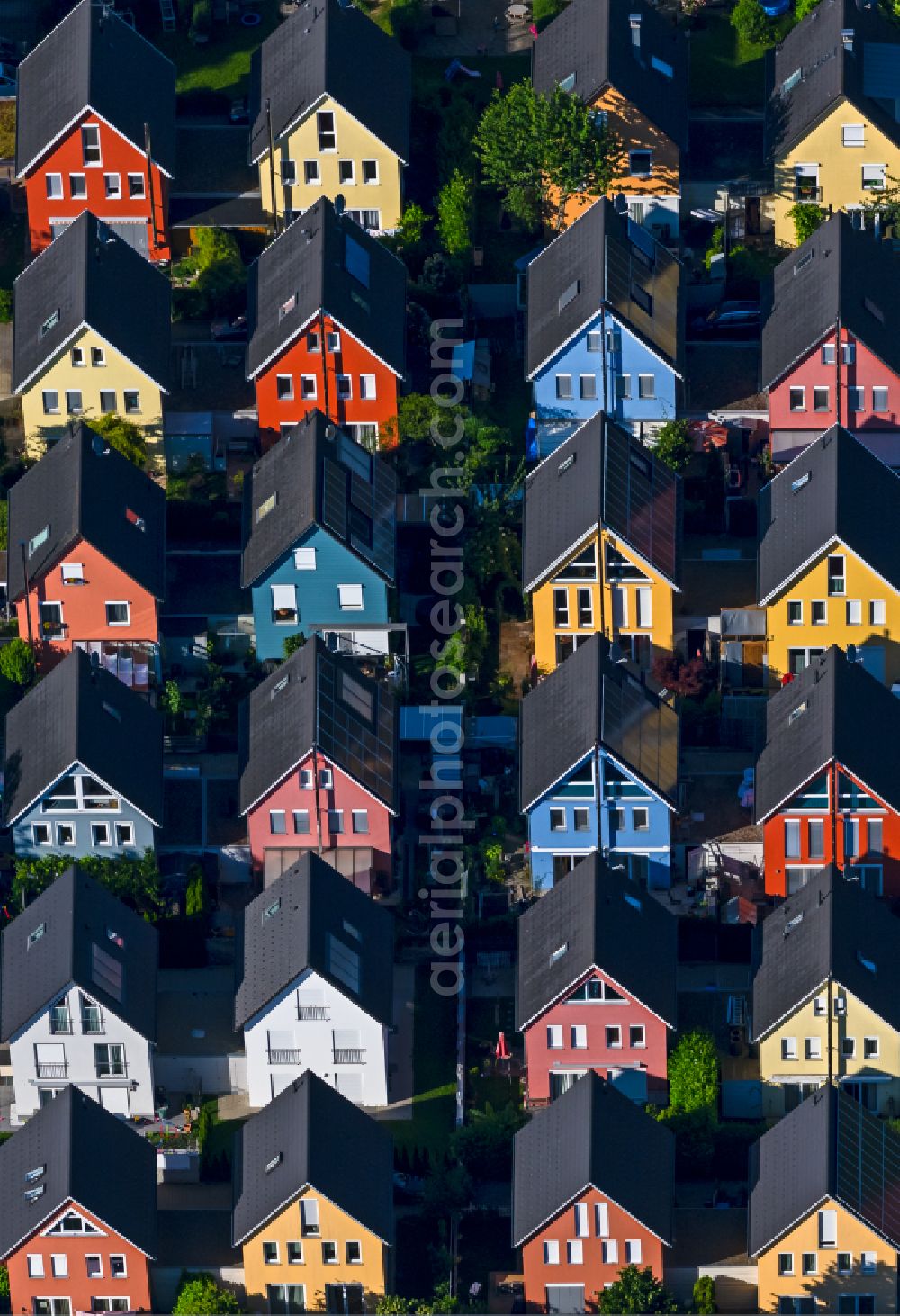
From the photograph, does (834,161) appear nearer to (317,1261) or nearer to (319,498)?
(319,498)

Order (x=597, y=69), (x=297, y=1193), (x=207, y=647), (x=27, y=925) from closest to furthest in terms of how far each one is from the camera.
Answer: (x=297, y=1193) < (x=27, y=925) < (x=207, y=647) < (x=597, y=69)

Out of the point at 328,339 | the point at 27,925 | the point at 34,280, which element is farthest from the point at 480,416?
the point at 27,925

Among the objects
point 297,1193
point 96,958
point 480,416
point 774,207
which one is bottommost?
point 297,1193

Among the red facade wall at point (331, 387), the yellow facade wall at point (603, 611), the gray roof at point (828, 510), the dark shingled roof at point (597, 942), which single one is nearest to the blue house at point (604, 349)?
the red facade wall at point (331, 387)

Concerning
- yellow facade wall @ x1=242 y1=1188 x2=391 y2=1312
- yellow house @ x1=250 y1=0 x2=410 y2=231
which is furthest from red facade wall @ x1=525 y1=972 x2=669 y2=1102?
yellow house @ x1=250 y1=0 x2=410 y2=231

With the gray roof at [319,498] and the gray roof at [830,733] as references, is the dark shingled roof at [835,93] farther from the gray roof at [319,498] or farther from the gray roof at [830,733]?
the gray roof at [830,733]

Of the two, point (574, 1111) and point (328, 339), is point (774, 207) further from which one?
point (574, 1111)
